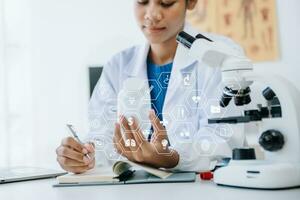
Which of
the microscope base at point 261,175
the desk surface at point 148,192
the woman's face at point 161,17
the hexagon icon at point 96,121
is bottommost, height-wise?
the desk surface at point 148,192

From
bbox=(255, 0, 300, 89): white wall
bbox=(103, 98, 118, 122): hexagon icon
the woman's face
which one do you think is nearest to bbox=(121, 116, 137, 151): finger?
bbox=(103, 98, 118, 122): hexagon icon

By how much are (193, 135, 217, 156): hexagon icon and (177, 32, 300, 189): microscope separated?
0.17 metres

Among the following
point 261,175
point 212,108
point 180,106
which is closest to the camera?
point 261,175

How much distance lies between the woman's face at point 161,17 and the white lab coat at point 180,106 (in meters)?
0.06

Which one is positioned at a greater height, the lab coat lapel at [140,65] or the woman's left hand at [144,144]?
the lab coat lapel at [140,65]

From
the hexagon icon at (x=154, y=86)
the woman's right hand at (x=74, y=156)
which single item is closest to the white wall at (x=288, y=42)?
the hexagon icon at (x=154, y=86)

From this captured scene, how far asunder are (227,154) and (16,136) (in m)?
1.00

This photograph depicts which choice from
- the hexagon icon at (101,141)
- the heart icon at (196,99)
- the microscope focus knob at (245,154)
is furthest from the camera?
the heart icon at (196,99)

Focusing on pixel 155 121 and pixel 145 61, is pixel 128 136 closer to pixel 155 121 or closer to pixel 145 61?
pixel 155 121

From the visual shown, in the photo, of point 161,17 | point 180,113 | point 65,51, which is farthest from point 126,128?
point 65,51

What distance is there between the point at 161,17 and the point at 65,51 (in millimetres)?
471

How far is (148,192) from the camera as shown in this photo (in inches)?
25.9

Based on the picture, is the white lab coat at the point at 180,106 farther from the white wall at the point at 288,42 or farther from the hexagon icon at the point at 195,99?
the white wall at the point at 288,42

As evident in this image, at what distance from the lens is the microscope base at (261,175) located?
63 centimetres
